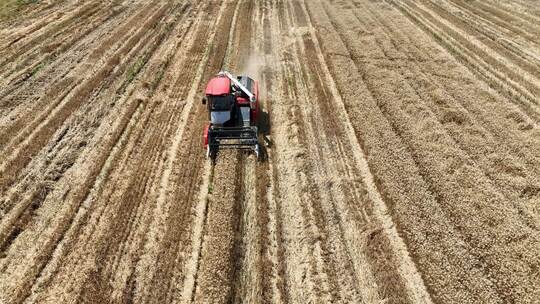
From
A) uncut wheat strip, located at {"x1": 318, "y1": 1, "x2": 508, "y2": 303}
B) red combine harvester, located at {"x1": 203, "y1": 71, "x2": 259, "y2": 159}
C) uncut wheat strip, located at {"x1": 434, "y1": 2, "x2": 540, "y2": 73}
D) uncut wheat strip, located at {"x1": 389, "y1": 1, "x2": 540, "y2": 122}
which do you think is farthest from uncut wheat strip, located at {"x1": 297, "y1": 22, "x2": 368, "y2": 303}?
uncut wheat strip, located at {"x1": 434, "y1": 2, "x2": 540, "y2": 73}

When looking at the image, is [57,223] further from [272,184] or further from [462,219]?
[462,219]

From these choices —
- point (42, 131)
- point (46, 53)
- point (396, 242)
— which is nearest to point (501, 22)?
point (396, 242)

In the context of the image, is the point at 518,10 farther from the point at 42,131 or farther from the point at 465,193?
the point at 42,131

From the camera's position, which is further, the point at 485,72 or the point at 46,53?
the point at 46,53

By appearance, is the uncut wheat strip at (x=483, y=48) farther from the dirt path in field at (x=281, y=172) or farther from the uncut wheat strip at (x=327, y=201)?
the uncut wheat strip at (x=327, y=201)

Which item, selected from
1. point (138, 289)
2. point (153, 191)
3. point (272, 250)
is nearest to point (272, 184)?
point (272, 250)

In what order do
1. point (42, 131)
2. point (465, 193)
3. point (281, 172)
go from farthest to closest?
point (42, 131) < point (281, 172) < point (465, 193)
